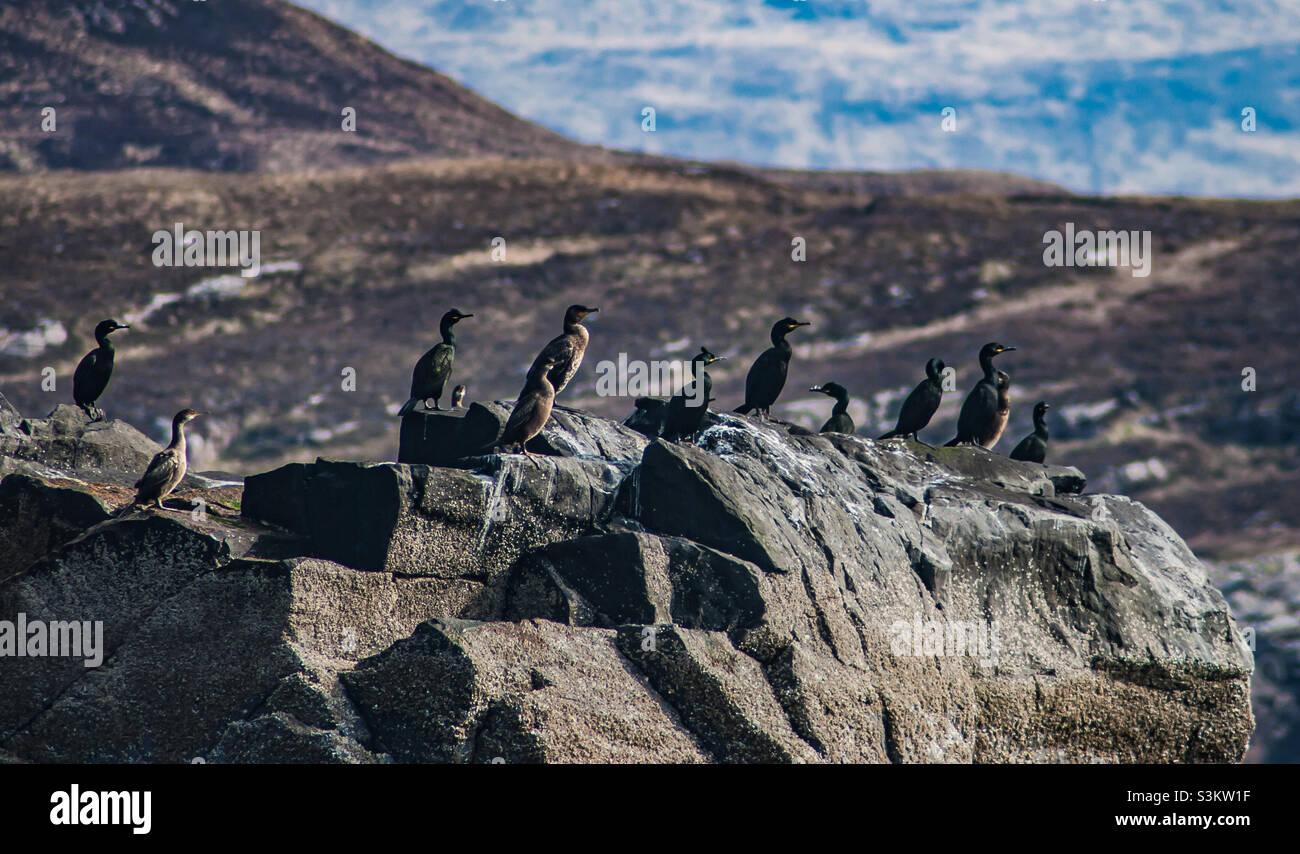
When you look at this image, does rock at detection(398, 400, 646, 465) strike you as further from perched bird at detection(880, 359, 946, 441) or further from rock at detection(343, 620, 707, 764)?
rock at detection(343, 620, 707, 764)

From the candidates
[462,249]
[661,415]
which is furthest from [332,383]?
[661,415]

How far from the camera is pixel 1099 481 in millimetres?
71000

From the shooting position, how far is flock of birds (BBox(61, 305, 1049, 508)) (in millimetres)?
16375

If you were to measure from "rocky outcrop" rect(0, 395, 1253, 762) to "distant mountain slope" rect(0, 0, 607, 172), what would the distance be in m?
98.5

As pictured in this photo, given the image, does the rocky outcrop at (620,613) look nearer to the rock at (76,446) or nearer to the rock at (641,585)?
the rock at (641,585)

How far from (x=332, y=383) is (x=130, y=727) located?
61.6m

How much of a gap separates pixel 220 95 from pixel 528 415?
116 metres

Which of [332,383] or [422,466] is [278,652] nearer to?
[422,466]

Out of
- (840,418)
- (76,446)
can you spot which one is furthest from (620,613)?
(840,418)

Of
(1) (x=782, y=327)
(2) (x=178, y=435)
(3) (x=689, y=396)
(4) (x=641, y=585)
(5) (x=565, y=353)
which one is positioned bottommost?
(4) (x=641, y=585)

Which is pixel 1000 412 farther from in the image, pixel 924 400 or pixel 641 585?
pixel 641 585

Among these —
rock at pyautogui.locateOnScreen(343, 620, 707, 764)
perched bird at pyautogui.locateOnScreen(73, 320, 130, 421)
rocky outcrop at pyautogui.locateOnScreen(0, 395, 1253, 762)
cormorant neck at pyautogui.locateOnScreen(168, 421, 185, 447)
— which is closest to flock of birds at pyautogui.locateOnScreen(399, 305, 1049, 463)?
rocky outcrop at pyautogui.locateOnScreen(0, 395, 1253, 762)

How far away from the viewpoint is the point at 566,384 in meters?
18.3

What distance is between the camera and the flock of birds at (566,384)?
53.7 feet
